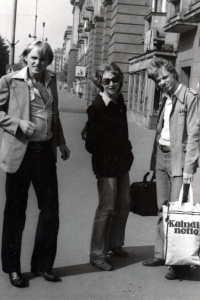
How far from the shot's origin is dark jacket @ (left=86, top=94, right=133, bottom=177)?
397cm

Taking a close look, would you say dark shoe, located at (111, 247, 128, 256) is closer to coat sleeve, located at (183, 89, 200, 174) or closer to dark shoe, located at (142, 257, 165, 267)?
dark shoe, located at (142, 257, 165, 267)

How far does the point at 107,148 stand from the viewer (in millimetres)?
4012

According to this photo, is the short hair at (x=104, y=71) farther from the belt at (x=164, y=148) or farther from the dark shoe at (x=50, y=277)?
the dark shoe at (x=50, y=277)

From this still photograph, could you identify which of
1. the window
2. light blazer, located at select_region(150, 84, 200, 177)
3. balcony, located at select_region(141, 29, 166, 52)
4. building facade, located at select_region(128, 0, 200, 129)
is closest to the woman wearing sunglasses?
light blazer, located at select_region(150, 84, 200, 177)

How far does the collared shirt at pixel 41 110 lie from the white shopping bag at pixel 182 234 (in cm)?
118

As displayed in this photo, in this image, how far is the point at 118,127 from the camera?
13.2 feet

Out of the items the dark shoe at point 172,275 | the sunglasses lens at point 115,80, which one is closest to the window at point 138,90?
the sunglasses lens at point 115,80

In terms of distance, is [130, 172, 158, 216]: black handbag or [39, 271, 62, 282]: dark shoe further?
[130, 172, 158, 216]: black handbag

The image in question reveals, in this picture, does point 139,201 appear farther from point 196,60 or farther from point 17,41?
point 17,41

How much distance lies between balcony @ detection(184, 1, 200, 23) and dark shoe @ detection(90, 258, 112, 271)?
37.2ft

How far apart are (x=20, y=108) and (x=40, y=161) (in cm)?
44

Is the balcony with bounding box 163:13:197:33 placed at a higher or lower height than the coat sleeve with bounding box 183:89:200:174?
higher

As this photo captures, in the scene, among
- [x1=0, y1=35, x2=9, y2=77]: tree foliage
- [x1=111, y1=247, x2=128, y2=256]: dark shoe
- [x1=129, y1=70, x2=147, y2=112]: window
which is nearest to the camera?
[x1=111, y1=247, x2=128, y2=256]: dark shoe

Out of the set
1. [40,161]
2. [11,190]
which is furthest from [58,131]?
[11,190]
